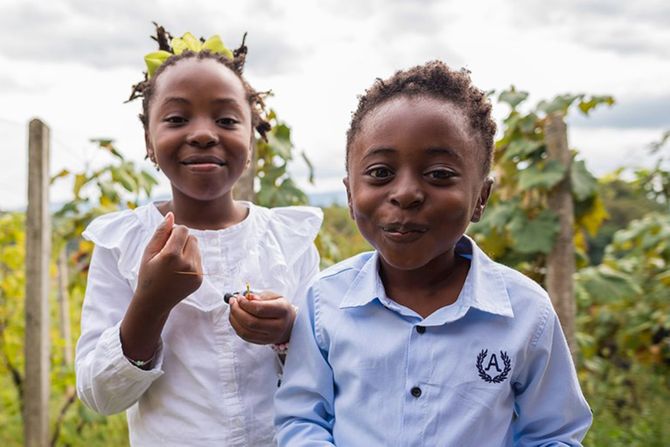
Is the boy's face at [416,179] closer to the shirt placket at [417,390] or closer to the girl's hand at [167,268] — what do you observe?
the shirt placket at [417,390]

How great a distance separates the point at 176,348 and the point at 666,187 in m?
4.18

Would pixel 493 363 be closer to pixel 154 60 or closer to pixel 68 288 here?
pixel 154 60

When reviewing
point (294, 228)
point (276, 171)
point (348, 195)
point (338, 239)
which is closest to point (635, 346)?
point (338, 239)

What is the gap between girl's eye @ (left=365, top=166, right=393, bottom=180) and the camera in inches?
54.5

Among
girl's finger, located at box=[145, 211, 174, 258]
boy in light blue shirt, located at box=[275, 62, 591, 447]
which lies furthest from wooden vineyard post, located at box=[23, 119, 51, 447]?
boy in light blue shirt, located at box=[275, 62, 591, 447]

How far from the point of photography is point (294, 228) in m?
1.90

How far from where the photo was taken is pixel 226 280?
173cm

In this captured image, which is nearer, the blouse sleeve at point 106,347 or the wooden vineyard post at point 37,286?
the blouse sleeve at point 106,347

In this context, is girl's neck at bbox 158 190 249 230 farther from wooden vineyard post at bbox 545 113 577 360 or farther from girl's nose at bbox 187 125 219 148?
wooden vineyard post at bbox 545 113 577 360

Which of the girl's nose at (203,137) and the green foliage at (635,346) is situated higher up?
the girl's nose at (203,137)

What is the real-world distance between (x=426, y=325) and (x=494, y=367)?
151mm

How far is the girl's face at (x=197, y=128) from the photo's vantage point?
1.65 meters

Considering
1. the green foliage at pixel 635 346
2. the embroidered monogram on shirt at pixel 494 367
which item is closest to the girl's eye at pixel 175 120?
the embroidered monogram on shirt at pixel 494 367

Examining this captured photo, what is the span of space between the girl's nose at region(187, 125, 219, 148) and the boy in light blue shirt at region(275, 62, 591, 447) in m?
0.34
